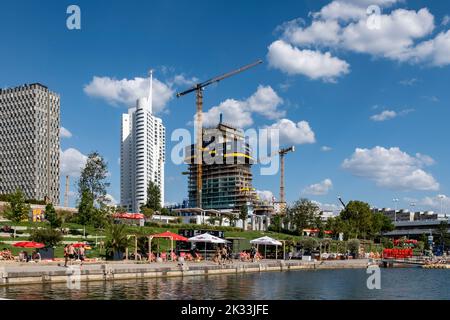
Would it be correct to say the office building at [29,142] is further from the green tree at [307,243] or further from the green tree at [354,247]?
the green tree at [307,243]

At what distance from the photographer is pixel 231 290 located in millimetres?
33562

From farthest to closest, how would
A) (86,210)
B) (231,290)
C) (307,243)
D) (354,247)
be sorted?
(354,247)
(86,210)
(307,243)
(231,290)

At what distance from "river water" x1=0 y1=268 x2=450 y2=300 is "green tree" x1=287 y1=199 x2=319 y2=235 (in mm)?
80481

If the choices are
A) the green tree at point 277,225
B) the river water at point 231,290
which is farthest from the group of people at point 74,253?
the green tree at point 277,225

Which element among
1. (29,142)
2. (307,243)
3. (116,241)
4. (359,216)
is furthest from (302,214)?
(29,142)

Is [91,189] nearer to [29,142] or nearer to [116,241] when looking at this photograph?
[116,241]

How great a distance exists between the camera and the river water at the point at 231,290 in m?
29.0

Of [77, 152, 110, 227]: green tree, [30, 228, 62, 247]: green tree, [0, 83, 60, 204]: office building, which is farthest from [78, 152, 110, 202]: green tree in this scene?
[0, 83, 60, 204]: office building

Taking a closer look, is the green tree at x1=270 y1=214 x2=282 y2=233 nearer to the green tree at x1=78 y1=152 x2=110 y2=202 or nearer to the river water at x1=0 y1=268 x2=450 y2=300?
the green tree at x1=78 y1=152 x2=110 y2=202

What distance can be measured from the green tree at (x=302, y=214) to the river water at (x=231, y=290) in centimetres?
8048

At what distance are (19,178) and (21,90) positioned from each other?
31.3m

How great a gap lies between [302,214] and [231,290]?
93.3m
